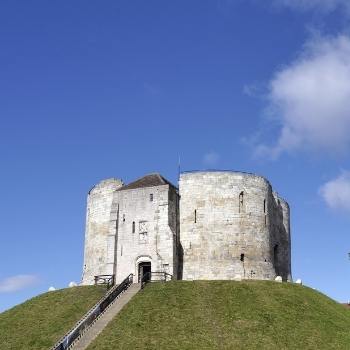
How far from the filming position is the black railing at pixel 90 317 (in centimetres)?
3638

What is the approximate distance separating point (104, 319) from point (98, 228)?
66.9 feet

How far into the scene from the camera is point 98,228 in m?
60.8

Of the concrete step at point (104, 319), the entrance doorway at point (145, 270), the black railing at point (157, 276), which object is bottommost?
the concrete step at point (104, 319)

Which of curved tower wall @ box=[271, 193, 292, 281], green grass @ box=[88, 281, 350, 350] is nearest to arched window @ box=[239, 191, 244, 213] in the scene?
curved tower wall @ box=[271, 193, 292, 281]

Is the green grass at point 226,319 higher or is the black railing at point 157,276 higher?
the black railing at point 157,276

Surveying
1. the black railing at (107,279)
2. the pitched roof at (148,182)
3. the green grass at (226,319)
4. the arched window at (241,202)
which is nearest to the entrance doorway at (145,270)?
the black railing at (107,279)

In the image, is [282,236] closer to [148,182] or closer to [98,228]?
[148,182]

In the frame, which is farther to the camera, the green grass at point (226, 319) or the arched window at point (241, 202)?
the arched window at point (241, 202)

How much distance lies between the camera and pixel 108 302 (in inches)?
1764

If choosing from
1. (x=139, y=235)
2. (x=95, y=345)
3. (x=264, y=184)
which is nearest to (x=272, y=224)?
(x=264, y=184)

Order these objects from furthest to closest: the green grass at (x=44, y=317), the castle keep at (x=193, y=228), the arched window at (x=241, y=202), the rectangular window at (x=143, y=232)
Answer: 1. the arched window at (x=241, y=202)
2. the rectangular window at (x=143, y=232)
3. the castle keep at (x=193, y=228)
4. the green grass at (x=44, y=317)

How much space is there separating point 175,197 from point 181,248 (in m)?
4.77

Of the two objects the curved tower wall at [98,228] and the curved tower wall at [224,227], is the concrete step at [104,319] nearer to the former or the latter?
the curved tower wall at [224,227]

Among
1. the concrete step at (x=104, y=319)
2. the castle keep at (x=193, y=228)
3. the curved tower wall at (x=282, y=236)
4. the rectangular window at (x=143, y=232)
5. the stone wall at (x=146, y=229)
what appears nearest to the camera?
the concrete step at (x=104, y=319)
